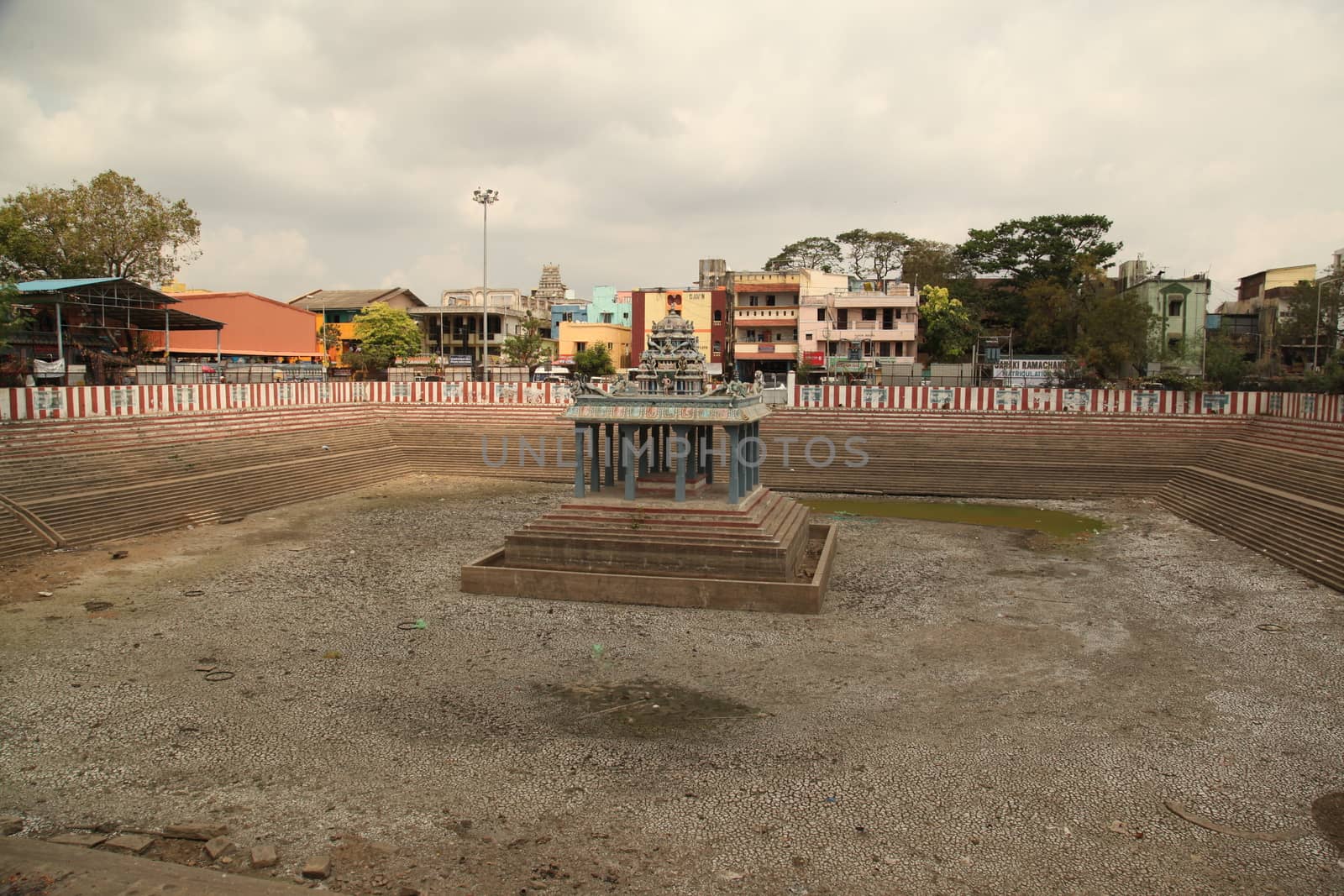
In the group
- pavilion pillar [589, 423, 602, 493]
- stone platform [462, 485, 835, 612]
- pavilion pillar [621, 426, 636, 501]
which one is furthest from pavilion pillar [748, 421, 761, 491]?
pavilion pillar [589, 423, 602, 493]

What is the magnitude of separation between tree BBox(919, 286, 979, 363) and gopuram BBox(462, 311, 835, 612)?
124 ft

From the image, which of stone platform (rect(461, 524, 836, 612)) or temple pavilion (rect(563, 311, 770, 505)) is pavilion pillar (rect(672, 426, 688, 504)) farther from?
stone platform (rect(461, 524, 836, 612))

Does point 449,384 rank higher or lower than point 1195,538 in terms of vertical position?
higher

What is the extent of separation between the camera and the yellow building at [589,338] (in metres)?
59.5

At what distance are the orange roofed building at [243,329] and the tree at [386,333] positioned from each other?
557cm

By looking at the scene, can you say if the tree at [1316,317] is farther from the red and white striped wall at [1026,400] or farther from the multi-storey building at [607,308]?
the multi-storey building at [607,308]

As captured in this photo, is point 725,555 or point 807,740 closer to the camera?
point 807,740

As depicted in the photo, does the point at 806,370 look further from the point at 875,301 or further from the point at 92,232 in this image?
the point at 92,232

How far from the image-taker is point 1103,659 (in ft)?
40.4

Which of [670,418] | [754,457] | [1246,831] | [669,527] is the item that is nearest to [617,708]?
[669,527]

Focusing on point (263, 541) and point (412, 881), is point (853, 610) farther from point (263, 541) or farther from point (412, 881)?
point (263, 541)

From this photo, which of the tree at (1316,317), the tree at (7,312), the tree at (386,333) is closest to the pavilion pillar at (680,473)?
the tree at (7,312)

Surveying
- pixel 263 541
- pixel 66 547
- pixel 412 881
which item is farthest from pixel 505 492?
pixel 412 881

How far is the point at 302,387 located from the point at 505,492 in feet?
34.4
